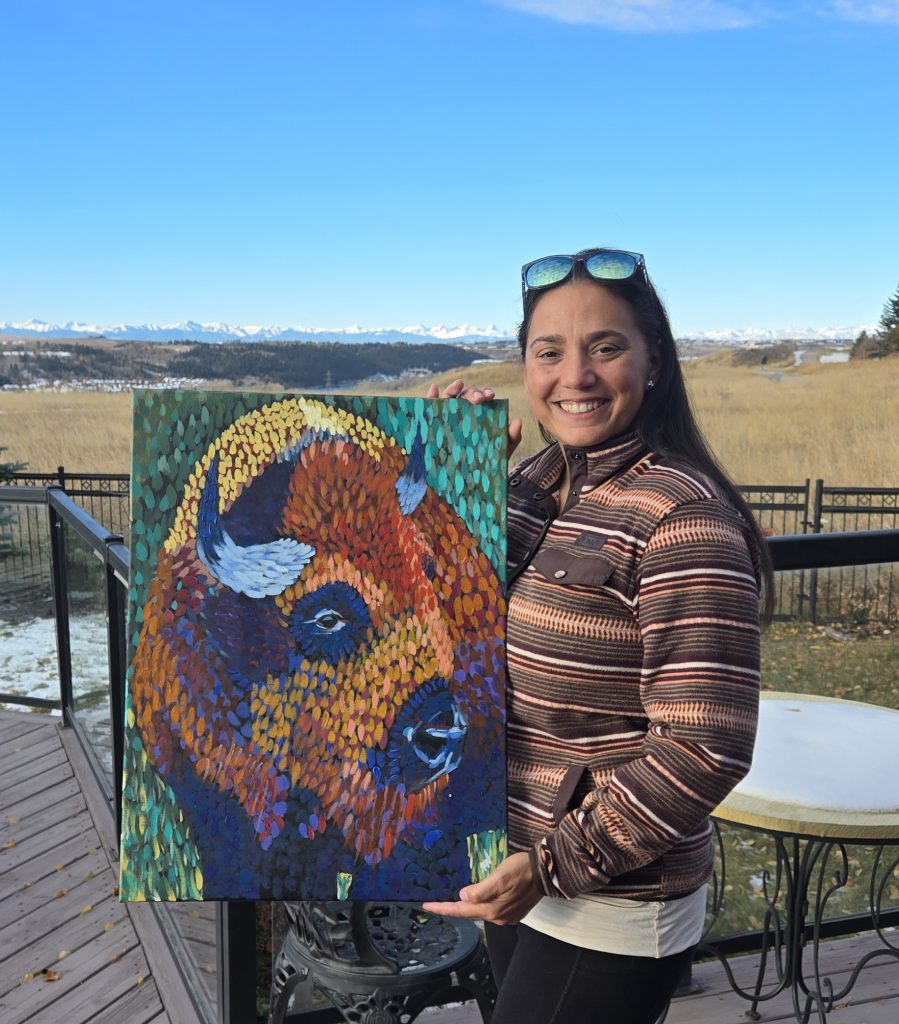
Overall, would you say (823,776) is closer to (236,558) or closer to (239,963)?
(239,963)

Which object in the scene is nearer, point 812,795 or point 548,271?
point 548,271

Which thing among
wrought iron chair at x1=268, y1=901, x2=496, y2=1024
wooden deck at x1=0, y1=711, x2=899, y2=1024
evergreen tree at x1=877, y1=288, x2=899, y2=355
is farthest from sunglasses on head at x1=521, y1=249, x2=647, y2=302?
evergreen tree at x1=877, y1=288, x2=899, y2=355

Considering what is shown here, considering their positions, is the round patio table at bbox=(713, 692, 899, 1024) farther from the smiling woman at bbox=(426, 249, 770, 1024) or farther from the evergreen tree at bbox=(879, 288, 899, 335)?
the evergreen tree at bbox=(879, 288, 899, 335)

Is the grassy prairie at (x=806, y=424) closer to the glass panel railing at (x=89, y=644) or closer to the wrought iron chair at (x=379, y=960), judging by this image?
the glass panel railing at (x=89, y=644)

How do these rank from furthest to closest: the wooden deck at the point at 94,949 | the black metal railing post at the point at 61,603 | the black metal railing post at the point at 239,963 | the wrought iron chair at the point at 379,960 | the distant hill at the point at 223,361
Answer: the distant hill at the point at 223,361 < the black metal railing post at the point at 61,603 < the wooden deck at the point at 94,949 < the black metal railing post at the point at 239,963 < the wrought iron chair at the point at 379,960

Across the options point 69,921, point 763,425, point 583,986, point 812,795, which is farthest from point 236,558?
point 763,425

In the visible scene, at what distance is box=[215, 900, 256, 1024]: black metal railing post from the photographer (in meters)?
1.58

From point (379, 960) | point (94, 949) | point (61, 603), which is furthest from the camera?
point (61, 603)

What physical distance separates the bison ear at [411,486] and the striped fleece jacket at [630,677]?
16 centimetres

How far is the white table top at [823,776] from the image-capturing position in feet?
5.58

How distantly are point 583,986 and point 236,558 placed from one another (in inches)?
27.6

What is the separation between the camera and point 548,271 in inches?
49.3

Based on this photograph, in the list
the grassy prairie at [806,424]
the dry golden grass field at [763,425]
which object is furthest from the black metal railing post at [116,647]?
the dry golden grass field at [763,425]

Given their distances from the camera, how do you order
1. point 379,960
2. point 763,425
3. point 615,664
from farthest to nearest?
1. point 763,425
2. point 379,960
3. point 615,664
